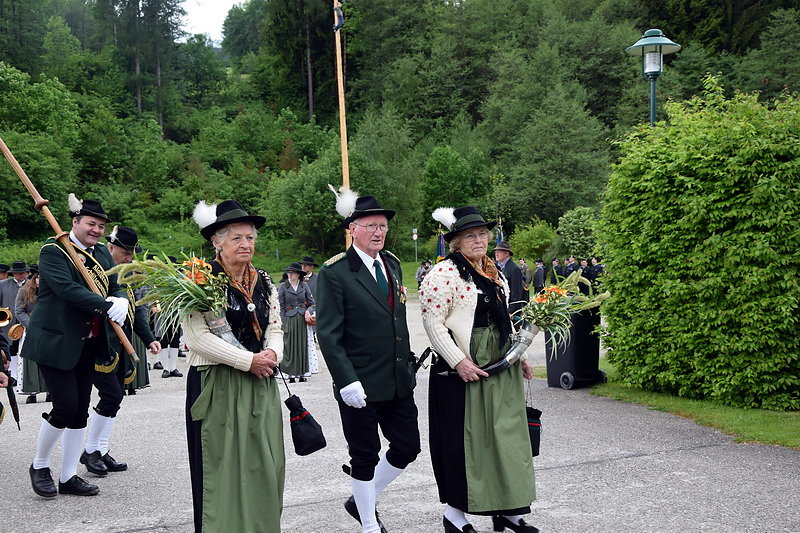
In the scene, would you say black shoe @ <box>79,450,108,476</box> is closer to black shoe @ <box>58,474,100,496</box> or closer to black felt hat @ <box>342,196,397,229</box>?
black shoe @ <box>58,474,100,496</box>

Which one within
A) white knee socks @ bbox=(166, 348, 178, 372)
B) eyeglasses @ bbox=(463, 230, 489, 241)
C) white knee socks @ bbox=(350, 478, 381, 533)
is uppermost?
eyeglasses @ bbox=(463, 230, 489, 241)

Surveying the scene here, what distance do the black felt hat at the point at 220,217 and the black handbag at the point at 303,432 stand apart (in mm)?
945

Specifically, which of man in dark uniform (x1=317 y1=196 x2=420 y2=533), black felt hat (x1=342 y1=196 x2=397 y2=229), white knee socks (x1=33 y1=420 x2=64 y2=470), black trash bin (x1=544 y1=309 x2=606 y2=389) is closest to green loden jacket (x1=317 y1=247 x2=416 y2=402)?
man in dark uniform (x1=317 y1=196 x2=420 y2=533)

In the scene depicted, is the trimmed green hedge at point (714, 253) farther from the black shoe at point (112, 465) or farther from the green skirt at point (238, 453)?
the black shoe at point (112, 465)

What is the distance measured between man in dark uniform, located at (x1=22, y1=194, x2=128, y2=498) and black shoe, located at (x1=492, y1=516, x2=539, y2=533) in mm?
2957

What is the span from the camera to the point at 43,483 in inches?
228

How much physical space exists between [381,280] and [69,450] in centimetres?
278

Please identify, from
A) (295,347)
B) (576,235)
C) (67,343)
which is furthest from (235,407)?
(576,235)

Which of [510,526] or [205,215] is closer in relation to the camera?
[205,215]

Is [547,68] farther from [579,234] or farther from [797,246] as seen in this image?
[797,246]

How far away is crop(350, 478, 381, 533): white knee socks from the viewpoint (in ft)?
15.4

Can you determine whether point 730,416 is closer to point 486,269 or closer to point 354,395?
point 486,269

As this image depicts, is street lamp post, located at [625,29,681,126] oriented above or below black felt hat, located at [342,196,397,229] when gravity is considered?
above

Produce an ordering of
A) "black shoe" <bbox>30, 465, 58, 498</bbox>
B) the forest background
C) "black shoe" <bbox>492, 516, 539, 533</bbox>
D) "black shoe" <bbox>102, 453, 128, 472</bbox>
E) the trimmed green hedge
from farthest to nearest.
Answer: the forest background
the trimmed green hedge
"black shoe" <bbox>102, 453, 128, 472</bbox>
"black shoe" <bbox>30, 465, 58, 498</bbox>
"black shoe" <bbox>492, 516, 539, 533</bbox>
